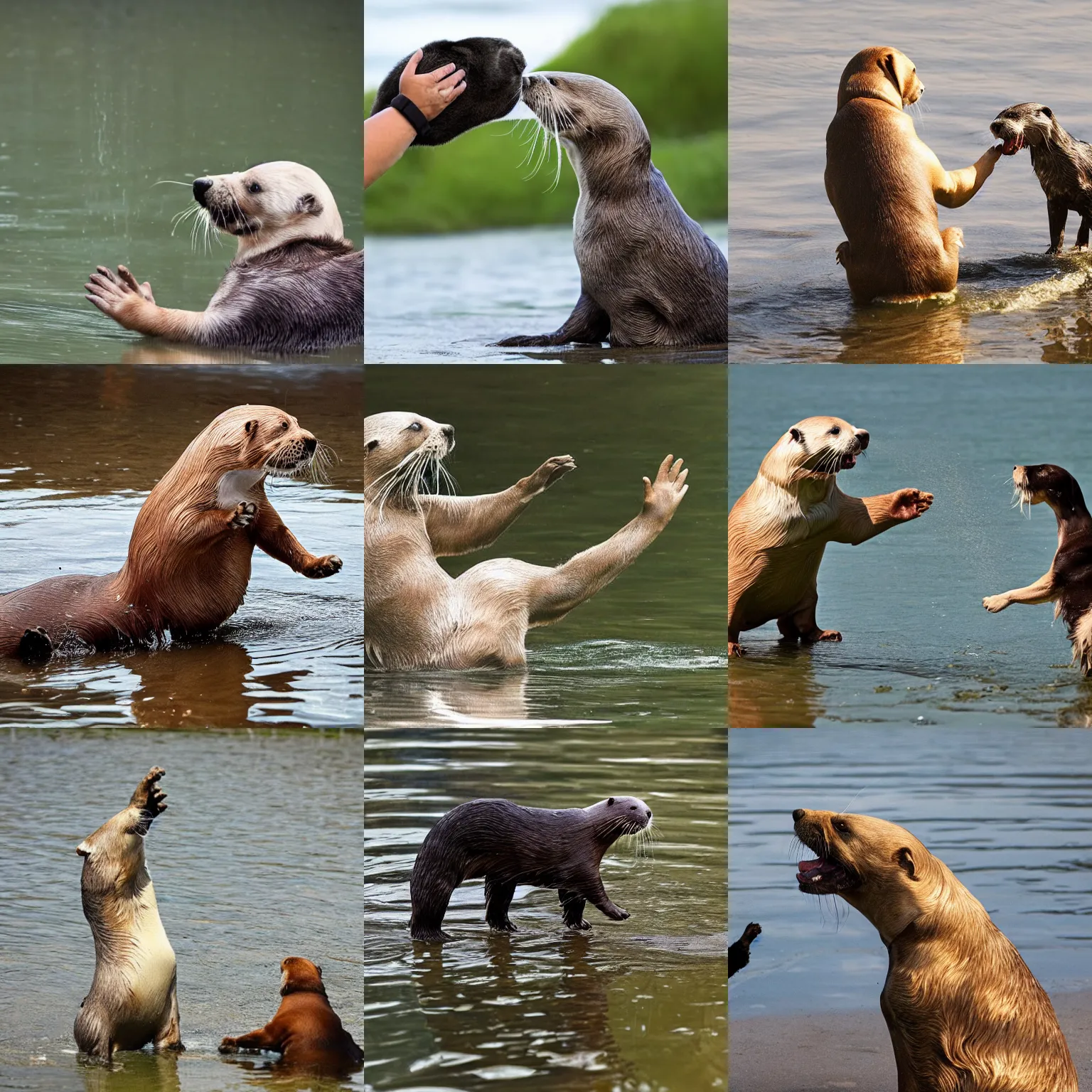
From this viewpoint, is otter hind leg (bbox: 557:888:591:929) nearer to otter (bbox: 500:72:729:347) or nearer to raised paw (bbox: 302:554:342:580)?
raised paw (bbox: 302:554:342:580)

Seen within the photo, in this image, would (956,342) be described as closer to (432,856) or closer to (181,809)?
(432,856)

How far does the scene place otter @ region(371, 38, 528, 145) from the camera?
5309 mm

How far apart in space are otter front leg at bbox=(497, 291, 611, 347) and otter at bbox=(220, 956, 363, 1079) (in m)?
2.13

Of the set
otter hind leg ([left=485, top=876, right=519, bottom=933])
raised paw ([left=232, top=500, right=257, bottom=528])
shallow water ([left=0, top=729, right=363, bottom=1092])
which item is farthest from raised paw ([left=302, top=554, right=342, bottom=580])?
otter hind leg ([left=485, top=876, right=519, bottom=933])

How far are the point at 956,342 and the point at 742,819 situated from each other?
1724 mm

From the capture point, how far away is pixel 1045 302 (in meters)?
5.30

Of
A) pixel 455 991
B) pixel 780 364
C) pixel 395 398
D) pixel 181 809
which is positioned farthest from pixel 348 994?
pixel 780 364

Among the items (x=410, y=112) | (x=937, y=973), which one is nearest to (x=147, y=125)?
(x=410, y=112)

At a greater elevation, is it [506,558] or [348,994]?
[506,558]

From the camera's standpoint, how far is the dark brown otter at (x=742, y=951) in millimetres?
5203

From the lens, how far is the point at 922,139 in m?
5.36

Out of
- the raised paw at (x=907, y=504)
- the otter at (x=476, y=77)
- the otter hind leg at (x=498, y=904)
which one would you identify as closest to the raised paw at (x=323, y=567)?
the otter hind leg at (x=498, y=904)

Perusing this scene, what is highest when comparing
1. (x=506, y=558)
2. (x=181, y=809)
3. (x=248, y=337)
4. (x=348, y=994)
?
(x=248, y=337)

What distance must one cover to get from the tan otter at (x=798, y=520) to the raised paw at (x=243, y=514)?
1532mm
